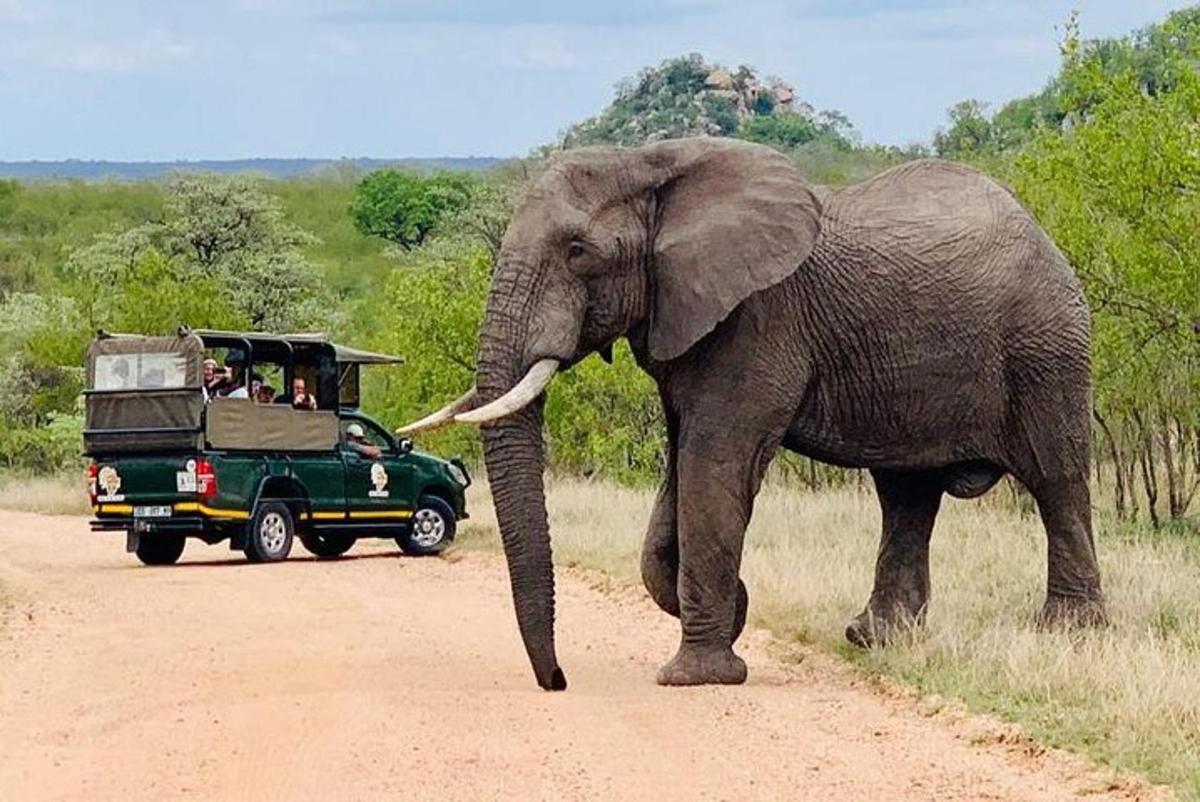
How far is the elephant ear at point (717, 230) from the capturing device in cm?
1279

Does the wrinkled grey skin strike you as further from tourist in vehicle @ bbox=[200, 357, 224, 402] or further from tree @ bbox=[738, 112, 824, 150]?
tree @ bbox=[738, 112, 824, 150]

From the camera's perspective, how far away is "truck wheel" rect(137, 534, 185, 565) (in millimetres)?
24688

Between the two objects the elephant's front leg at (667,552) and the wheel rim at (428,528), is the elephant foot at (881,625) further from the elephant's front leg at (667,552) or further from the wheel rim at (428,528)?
the wheel rim at (428,528)

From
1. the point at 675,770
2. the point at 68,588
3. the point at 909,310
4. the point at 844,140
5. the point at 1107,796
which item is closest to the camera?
the point at 1107,796

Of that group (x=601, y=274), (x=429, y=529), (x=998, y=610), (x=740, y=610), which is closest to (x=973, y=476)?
(x=998, y=610)

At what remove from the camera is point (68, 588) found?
2123 cm

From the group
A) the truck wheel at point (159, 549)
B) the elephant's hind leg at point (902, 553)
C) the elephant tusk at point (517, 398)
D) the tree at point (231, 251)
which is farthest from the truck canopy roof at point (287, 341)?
the tree at point (231, 251)

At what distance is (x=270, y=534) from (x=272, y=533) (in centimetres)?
4

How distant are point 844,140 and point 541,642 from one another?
92518 mm

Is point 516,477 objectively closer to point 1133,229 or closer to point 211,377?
point 1133,229

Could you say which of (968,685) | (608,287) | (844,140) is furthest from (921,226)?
(844,140)

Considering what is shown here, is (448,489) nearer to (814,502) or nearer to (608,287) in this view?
(814,502)

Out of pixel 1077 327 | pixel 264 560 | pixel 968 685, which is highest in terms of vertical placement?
pixel 1077 327

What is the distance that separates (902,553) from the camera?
14.7m
